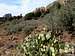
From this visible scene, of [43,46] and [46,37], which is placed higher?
[46,37]

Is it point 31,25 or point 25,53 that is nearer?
point 25,53

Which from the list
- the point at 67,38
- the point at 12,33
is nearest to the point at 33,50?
the point at 67,38

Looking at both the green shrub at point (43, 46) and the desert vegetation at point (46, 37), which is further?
the desert vegetation at point (46, 37)

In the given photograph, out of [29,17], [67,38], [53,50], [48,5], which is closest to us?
[53,50]

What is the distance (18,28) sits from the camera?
1758 cm

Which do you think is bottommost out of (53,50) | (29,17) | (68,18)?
(29,17)

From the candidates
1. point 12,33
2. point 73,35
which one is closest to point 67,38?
point 73,35

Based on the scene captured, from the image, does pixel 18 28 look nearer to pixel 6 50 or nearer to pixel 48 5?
pixel 6 50

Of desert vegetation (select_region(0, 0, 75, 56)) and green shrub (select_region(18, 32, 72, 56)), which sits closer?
green shrub (select_region(18, 32, 72, 56))

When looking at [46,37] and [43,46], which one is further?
[46,37]

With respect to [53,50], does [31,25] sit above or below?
below

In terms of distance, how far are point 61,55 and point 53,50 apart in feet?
0.73

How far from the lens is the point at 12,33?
1694 cm

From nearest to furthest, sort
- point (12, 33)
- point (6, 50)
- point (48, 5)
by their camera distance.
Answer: point (6, 50), point (12, 33), point (48, 5)
